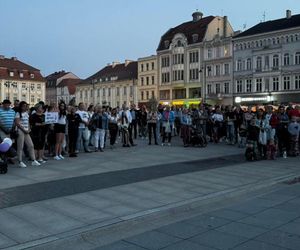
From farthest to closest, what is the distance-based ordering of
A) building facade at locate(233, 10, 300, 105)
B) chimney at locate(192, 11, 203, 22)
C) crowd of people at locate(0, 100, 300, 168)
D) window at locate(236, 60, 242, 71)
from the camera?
1. chimney at locate(192, 11, 203, 22)
2. window at locate(236, 60, 242, 71)
3. building facade at locate(233, 10, 300, 105)
4. crowd of people at locate(0, 100, 300, 168)

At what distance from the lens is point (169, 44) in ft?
278

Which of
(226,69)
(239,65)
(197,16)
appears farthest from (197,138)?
(197,16)

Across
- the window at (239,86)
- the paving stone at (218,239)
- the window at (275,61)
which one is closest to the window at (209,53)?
the window at (239,86)

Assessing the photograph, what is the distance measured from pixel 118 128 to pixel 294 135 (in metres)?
6.97

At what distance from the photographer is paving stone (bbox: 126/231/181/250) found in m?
5.70

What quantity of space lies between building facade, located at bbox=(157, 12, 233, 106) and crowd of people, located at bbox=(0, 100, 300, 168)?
53.9 meters

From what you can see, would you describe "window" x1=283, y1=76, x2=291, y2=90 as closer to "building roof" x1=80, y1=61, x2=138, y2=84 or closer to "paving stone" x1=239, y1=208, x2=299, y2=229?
"building roof" x1=80, y1=61, x2=138, y2=84

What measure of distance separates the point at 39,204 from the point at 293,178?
21.4 ft

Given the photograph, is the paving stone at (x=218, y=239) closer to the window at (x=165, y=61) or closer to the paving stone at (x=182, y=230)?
the paving stone at (x=182, y=230)

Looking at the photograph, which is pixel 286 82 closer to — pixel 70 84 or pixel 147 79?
pixel 147 79

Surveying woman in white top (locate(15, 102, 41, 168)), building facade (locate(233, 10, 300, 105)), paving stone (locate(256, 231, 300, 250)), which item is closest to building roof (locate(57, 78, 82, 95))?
building facade (locate(233, 10, 300, 105))

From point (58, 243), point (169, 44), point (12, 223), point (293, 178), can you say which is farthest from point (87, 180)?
point (169, 44)

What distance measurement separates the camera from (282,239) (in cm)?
597

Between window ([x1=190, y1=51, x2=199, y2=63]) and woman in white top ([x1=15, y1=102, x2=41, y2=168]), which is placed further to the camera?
window ([x1=190, y1=51, x2=199, y2=63])
